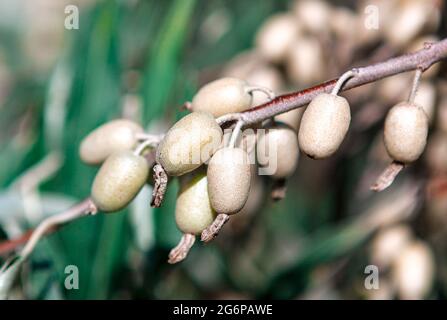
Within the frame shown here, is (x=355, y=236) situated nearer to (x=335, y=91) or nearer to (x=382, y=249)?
(x=382, y=249)

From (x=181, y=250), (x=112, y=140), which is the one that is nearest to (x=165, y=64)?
(x=112, y=140)

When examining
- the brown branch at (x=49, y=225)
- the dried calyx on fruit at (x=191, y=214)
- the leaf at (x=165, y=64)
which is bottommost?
the dried calyx on fruit at (x=191, y=214)

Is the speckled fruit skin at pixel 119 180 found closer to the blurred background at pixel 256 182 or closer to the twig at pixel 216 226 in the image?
the twig at pixel 216 226

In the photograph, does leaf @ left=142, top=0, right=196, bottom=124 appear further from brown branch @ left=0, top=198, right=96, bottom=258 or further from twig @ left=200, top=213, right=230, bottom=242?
twig @ left=200, top=213, right=230, bottom=242

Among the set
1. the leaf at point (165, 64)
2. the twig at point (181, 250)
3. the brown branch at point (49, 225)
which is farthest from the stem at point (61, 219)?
the leaf at point (165, 64)

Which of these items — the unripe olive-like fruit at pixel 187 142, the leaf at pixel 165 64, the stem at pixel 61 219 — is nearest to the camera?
the unripe olive-like fruit at pixel 187 142

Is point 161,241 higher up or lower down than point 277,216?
lower down
